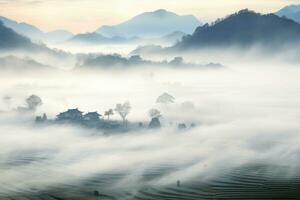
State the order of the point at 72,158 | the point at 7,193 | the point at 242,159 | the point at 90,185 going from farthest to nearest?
the point at 72,158 → the point at 242,159 → the point at 90,185 → the point at 7,193

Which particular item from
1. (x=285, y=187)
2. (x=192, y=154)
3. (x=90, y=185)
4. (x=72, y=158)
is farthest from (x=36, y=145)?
(x=285, y=187)

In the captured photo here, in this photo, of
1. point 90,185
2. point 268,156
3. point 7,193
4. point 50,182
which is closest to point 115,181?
point 90,185

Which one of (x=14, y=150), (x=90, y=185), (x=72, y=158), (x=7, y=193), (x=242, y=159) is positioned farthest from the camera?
(x=14, y=150)

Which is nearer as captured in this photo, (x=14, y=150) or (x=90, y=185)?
(x=90, y=185)

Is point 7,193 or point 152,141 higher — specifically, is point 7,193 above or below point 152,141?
below

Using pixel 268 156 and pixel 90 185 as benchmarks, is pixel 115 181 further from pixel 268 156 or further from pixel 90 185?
pixel 268 156

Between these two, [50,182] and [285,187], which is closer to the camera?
[285,187]

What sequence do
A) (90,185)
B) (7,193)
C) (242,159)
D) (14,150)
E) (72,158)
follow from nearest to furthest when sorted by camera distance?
(7,193) → (90,185) → (242,159) → (72,158) → (14,150)

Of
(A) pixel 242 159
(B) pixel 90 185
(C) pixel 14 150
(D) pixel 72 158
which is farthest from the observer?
(C) pixel 14 150

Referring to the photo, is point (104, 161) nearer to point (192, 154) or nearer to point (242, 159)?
point (192, 154)
